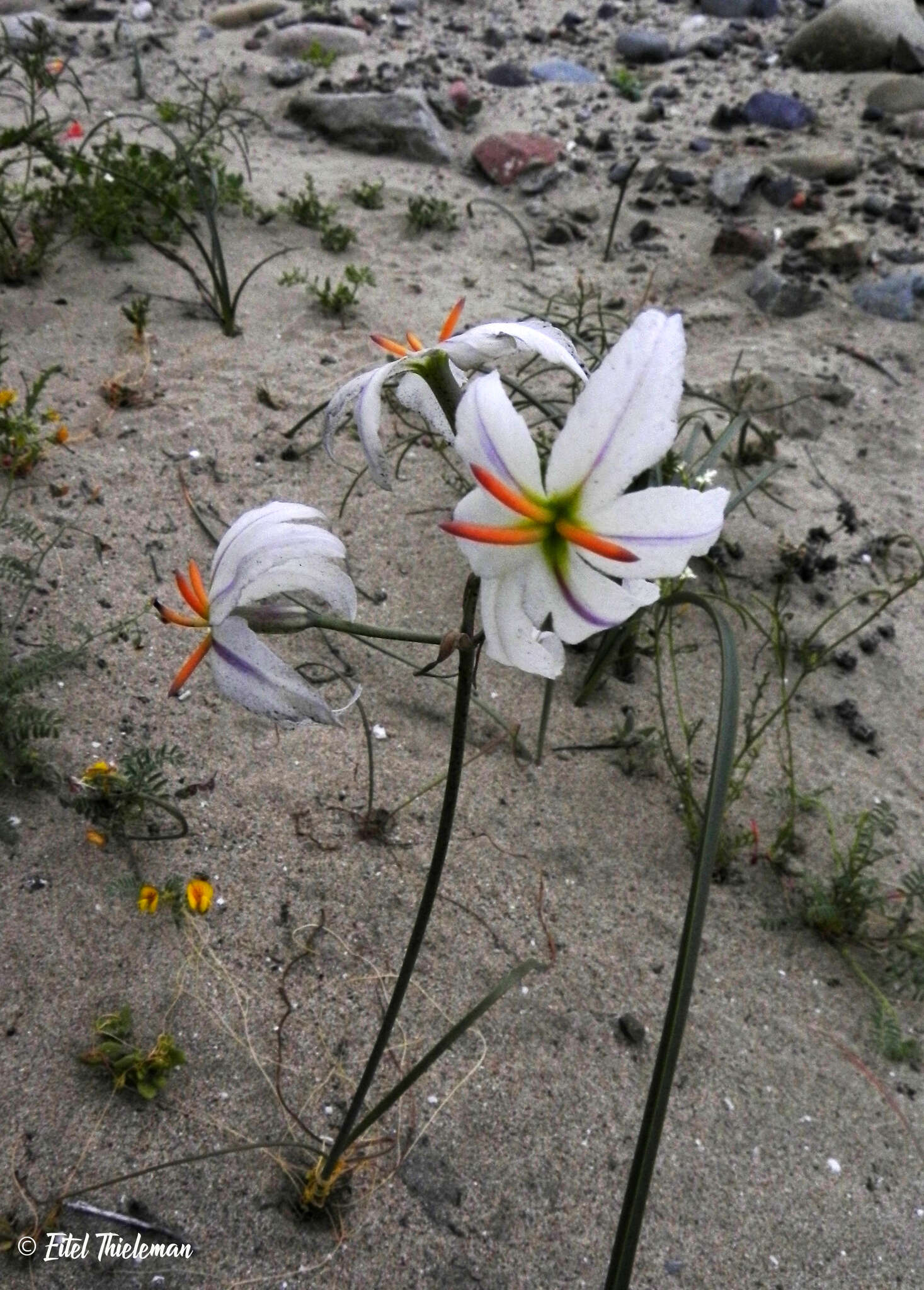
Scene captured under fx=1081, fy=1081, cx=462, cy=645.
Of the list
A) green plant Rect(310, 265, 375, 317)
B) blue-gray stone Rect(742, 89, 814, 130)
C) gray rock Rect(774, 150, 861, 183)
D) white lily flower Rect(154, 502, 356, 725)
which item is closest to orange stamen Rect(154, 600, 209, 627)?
white lily flower Rect(154, 502, 356, 725)

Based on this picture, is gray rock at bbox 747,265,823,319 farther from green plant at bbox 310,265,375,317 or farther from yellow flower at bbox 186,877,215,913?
yellow flower at bbox 186,877,215,913

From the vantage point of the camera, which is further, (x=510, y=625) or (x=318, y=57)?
(x=318, y=57)

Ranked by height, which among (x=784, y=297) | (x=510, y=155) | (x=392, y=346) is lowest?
(x=784, y=297)

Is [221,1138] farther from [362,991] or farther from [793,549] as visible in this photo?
[793,549]

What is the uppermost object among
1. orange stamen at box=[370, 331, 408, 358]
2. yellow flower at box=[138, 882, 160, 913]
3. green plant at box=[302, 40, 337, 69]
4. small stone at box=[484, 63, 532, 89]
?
orange stamen at box=[370, 331, 408, 358]

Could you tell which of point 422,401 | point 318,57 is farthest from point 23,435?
point 318,57

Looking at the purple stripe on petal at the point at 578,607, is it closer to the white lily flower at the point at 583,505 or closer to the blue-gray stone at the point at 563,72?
the white lily flower at the point at 583,505

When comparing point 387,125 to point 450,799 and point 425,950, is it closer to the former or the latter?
point 425,950
